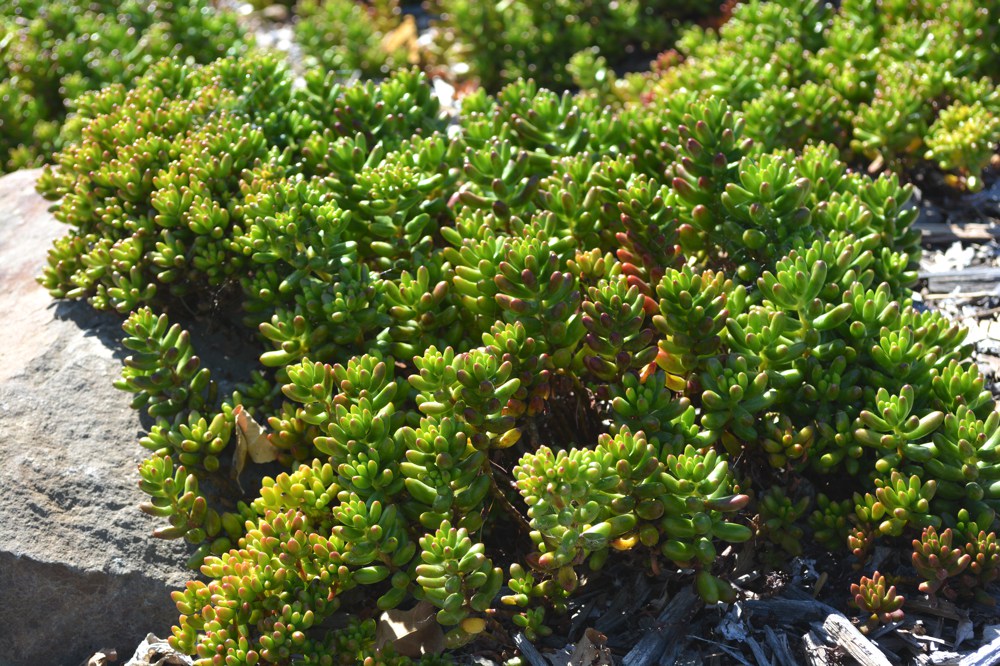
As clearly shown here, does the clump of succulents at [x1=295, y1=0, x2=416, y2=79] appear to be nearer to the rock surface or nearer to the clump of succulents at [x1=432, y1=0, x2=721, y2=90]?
the clump of succulents at [x1=432, y1=0, x2=721, y2=90]

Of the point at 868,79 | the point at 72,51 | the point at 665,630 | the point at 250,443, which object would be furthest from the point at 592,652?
the point at 72,51

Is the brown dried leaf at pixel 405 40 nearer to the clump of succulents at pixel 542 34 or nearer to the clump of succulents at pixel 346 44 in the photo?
the clump of succulents at pixel 346 44

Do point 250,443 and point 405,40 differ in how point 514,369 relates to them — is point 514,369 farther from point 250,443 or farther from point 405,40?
point 405,40

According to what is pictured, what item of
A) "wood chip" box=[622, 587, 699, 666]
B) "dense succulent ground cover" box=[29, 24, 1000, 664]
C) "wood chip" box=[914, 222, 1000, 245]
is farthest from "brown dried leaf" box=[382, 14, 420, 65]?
"wood chip" box=[622, 587, 699, 666]

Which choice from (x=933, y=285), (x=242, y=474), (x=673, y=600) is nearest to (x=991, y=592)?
(x=673, y=600)

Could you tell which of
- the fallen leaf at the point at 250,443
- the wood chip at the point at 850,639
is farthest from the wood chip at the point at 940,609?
the fallen leaf at the point at 250,443
